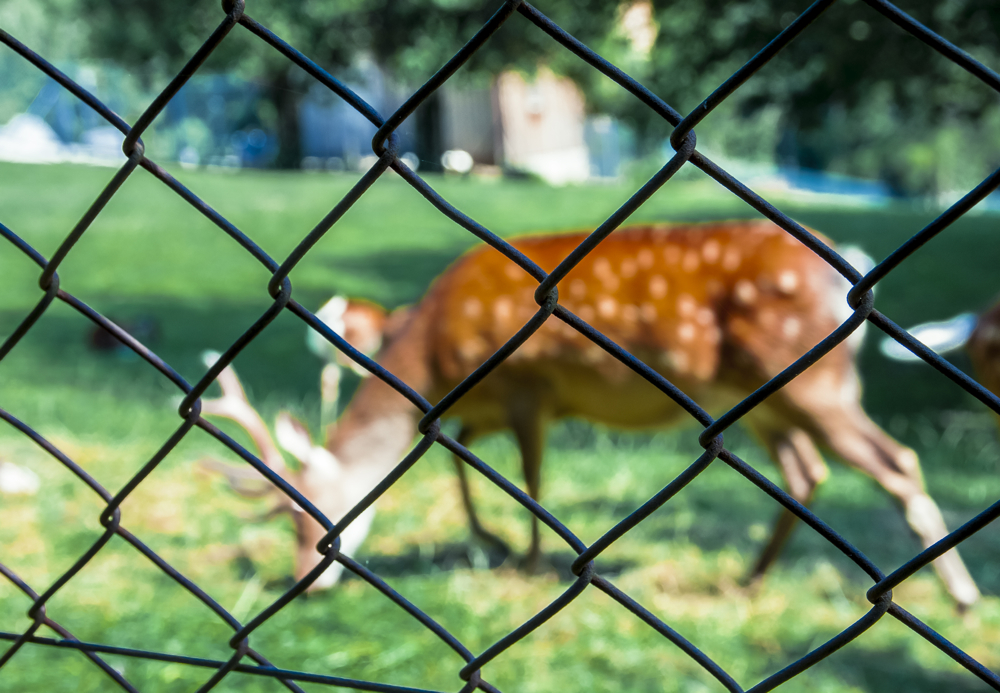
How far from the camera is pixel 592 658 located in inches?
111

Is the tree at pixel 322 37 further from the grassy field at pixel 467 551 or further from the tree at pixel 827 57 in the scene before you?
the grassy field at pixel 467 551

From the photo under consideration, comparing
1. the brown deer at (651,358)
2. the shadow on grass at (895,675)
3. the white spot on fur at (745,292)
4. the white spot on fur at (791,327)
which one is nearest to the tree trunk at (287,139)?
the brown deer at (651,358)

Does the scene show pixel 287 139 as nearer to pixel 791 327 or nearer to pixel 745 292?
pixel 745 292

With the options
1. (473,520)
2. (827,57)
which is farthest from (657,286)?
(827,57)

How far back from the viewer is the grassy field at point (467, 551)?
2.78 metres

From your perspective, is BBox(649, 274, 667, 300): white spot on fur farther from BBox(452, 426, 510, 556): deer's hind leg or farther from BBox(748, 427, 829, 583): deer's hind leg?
BBox(452, 426, 510, 556): deer's hind leg

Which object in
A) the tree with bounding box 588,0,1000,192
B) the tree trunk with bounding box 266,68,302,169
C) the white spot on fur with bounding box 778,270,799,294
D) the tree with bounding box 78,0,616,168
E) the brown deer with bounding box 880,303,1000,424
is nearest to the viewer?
the brown deer with bounding box 880,303,1000,424

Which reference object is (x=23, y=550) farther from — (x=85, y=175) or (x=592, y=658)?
(x=85, y=175)

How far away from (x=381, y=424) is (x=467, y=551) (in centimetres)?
77

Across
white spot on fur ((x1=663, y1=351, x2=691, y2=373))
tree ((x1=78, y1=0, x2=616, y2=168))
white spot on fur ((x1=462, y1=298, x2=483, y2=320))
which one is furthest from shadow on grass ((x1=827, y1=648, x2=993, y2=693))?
tree ((x1=78, y1=0, x2=616, y2=168))

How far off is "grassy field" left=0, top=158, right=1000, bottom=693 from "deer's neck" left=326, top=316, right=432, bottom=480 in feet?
1.45

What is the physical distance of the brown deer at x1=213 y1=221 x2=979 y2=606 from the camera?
10.4ft

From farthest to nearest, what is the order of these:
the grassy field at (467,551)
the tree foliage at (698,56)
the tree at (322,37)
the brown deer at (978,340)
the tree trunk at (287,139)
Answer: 1. the tree at (322,37)
2. the tree trunk at (287,139)
3. the tree foliage at (698,56)
4. the brown deer at (978,340)
5. the grassy field at (467,551)

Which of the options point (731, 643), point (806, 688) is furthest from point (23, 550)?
point (806, 688)
